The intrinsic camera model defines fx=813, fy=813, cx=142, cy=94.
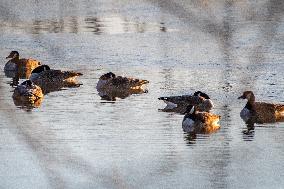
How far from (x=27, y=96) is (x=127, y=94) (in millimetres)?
2441

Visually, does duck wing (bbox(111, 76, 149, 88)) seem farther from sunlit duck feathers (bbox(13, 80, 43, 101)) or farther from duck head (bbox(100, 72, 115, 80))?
sunlit duck feathers (bbox(13, 80, 43, 101))

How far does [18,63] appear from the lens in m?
22.0

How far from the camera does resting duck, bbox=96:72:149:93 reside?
18.6 metres

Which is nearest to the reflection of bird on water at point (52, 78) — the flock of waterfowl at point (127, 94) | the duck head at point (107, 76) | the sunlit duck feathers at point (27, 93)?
the flock of waterfowl at point (127, 94)

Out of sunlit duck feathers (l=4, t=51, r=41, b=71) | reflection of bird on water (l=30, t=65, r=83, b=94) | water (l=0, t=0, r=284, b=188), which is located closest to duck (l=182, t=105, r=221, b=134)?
water (l=0, t=0, r=284, b=188)

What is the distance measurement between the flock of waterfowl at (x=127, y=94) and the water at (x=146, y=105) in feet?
0.95

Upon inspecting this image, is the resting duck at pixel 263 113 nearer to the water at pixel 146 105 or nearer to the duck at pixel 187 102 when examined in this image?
the water at pixel 146 105

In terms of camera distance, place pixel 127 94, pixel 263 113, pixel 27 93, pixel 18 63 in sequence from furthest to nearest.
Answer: pixel 18 63 → pixel 127 94 → pixel 27 93 → pixel 263 113

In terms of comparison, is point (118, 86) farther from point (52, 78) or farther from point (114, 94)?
point (52, 78)

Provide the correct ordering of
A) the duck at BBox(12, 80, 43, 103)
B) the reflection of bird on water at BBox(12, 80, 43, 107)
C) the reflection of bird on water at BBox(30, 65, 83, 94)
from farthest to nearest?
the reflection of bird on water at BBox(30, 65, 83, 94) < the duck at BBox(12, 80, 43, 103) < the reflection of bird on water at BBox(12, 80, 43, 107)

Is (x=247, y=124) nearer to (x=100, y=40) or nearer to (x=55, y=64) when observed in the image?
(x=55, y=64)

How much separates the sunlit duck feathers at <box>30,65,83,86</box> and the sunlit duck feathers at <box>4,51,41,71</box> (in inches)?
29.0

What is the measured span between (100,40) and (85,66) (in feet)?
13.4

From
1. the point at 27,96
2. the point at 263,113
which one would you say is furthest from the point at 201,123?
the point at 27,96
